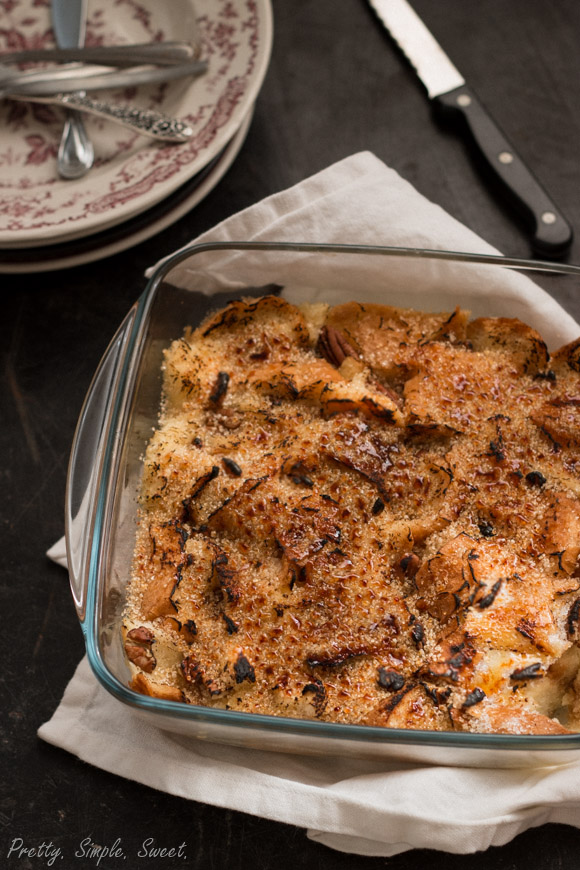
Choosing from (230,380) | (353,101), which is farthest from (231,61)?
(230,380)

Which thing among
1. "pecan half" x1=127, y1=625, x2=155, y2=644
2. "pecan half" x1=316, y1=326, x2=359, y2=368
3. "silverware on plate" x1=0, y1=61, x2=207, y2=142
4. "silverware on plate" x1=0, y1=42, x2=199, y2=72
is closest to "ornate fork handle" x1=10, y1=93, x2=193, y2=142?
"silverware on plate" x1=0, y1=61, x2=207, y2=142

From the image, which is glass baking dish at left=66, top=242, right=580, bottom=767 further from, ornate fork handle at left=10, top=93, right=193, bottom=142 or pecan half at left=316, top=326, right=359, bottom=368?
ornate fork handle at left=10, top=93, right=193, bottom=142

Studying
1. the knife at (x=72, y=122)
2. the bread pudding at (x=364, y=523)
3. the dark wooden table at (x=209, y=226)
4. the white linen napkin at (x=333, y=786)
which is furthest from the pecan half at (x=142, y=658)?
the knife at (x=72, y=122)

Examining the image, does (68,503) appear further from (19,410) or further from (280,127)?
(280,127)

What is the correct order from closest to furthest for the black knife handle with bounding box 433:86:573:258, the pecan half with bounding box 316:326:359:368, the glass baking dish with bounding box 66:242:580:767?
the glass baking dish with bounding box 66:242:580:767
the pecan half with bounding box 316:326:359:368
the black knife handle with bounding box 433:86:573:258

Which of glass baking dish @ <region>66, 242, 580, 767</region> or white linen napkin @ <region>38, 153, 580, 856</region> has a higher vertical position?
glass baking dish @ <region>66, 242, 580, 767</region>

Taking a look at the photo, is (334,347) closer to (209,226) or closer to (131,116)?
(209,226)

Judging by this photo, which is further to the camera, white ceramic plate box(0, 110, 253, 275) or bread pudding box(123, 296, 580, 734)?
white ceramic plate box(0, 110, 253, 275)
